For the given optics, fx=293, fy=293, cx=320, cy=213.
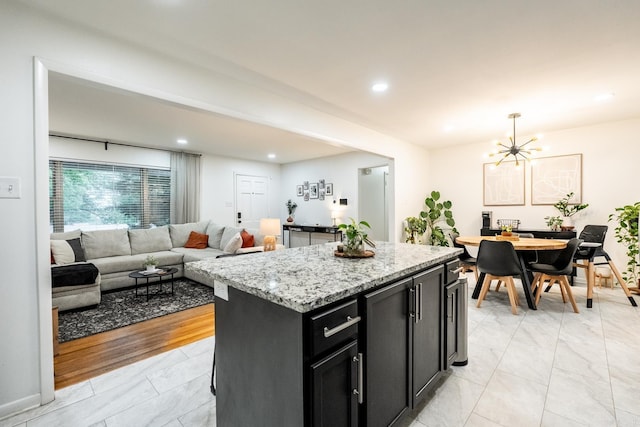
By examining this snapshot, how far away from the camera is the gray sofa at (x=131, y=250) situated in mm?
3488

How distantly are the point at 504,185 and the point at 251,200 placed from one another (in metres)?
5.49

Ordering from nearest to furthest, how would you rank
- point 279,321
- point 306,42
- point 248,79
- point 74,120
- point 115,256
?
point 279,321, point 306,42, point 248,79, point 74,120, point 115,256

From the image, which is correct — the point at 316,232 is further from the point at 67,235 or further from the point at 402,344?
the point at 402,344

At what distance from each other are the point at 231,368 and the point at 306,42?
227 cm

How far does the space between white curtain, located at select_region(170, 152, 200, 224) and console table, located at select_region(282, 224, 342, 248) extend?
2268 mm

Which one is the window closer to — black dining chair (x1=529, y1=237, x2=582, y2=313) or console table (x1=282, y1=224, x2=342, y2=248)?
console table (x1=282, y1=224, x2=342, y2=248)

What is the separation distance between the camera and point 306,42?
7.48ft

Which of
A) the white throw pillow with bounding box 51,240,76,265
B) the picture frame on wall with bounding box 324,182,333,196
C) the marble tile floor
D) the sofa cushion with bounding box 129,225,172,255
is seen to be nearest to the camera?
the marble tile floor

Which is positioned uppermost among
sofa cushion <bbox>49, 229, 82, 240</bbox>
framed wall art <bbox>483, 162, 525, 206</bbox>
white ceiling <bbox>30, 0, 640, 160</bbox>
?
white ceiling <bbox>30, 0, 640, 160</bbox>

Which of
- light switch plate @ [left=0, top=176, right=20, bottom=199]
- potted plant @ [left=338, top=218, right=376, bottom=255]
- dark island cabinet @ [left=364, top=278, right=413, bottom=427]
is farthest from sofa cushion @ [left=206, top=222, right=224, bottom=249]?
dark island cabinet @ [left=364, top=278, right=413, bottom=427]

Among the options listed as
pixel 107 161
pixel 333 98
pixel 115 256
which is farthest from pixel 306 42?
pixel 107 161

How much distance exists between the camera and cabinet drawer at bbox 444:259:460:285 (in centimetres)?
196

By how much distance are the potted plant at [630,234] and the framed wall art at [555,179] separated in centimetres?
57

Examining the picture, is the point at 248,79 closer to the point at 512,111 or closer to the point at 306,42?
the point at 306,42
